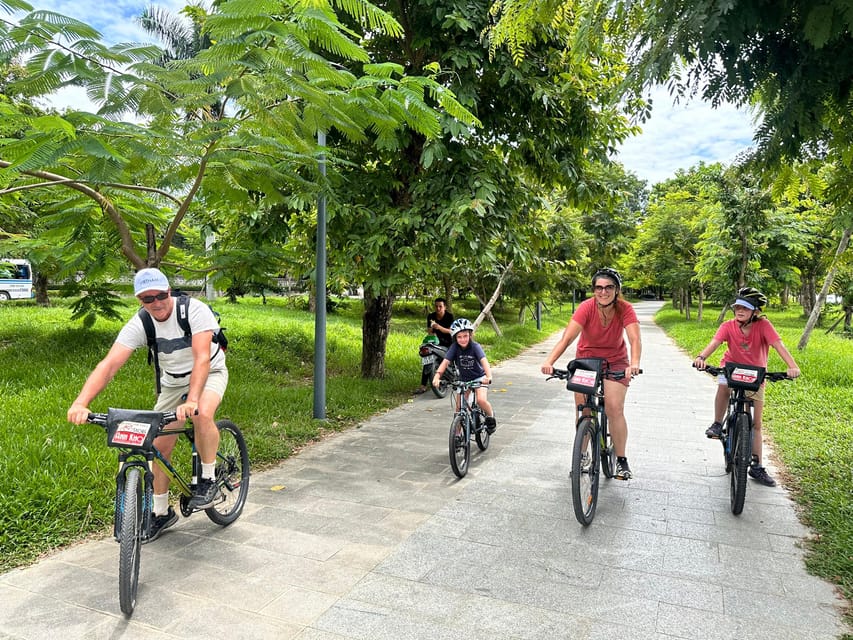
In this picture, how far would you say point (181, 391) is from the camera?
3.93 meters

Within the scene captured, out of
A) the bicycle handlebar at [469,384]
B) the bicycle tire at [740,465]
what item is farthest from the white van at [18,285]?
the bicycle tire at [740,465]

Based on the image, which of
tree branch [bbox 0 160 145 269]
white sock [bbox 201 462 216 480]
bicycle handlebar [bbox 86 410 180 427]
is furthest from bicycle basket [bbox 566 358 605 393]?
tree branch [bbox 0 160 145 269]

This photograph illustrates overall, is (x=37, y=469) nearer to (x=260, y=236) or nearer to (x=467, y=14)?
(x=260, y=236)

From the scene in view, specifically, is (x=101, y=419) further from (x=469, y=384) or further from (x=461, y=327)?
(x=461, y=327)

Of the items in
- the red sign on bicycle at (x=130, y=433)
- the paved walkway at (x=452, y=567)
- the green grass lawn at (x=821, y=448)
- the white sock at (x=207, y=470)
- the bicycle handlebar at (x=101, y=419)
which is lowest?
the paved walkway at (x=452, y=567)

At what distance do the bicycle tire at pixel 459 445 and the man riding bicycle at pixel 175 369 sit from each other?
2116mm

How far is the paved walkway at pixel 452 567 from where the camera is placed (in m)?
2.97

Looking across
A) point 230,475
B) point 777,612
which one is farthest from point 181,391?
point 777,612

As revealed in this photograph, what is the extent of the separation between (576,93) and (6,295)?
31143 mm

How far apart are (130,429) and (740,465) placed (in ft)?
14.0

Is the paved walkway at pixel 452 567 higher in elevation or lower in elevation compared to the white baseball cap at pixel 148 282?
lower

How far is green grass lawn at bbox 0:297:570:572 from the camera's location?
162 inches

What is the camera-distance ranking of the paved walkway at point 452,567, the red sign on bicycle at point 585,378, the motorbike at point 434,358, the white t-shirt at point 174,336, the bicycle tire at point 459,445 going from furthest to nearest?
the motorbike at point 434,358, the bicycle tire at point 459,445, the red sign on bicycle at point 585,378, the white t-shirt at point 174,336, the paved walkway at point 452,567

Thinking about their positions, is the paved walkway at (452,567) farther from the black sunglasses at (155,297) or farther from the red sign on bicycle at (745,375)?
the black sunglasses at (155,297)
